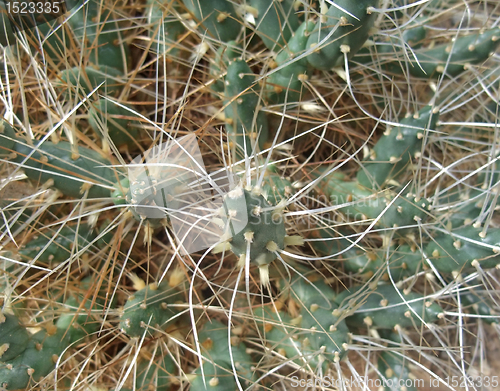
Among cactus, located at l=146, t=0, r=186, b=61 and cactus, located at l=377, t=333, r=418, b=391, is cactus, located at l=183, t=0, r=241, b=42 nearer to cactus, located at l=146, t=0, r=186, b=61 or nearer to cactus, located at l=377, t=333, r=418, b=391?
cactus, located at l=146, t=0, r=186, b=61

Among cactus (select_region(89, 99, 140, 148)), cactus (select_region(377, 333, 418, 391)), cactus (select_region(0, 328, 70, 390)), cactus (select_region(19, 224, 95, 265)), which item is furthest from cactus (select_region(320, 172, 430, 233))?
cactus (select_region(0, 328, 70, 390))

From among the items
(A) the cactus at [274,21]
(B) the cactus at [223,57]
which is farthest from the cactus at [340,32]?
(B) the cactus at [223,57]

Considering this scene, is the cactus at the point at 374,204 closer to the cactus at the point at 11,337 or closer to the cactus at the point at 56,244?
the cactus at the point at 56,244

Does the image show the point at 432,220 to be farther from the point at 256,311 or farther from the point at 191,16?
the point at 191,16

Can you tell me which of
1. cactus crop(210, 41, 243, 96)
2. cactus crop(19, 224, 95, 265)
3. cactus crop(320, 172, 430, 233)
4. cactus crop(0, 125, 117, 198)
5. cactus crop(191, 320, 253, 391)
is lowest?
cactus crop(191, 320, 253, 391)

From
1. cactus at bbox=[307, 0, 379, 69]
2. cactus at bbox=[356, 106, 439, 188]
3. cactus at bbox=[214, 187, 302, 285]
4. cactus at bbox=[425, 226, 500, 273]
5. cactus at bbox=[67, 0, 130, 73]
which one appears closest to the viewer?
cactus at bbox=[214, 187, 302, 285]

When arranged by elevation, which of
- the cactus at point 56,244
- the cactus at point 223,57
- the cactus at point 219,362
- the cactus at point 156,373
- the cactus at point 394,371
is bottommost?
the cactus at point 394,371

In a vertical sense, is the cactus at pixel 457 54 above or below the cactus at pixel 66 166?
below

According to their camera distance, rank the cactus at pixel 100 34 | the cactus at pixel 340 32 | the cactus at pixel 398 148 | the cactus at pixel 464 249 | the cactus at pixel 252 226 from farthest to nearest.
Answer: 1. the cactus at pixel 100 34
2. the cactus at pixel 398 148
3. the cactus at pixel 464 249
4. the cactus at pixel 340 32
5. the cactus at pixel 252 226

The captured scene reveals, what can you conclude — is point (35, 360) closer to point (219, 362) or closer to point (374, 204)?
point (219, 362)

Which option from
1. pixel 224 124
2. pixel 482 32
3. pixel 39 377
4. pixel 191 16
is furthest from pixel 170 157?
pixel 482 32

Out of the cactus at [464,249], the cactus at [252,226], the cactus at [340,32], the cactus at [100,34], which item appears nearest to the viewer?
the cactus at [252,226]
